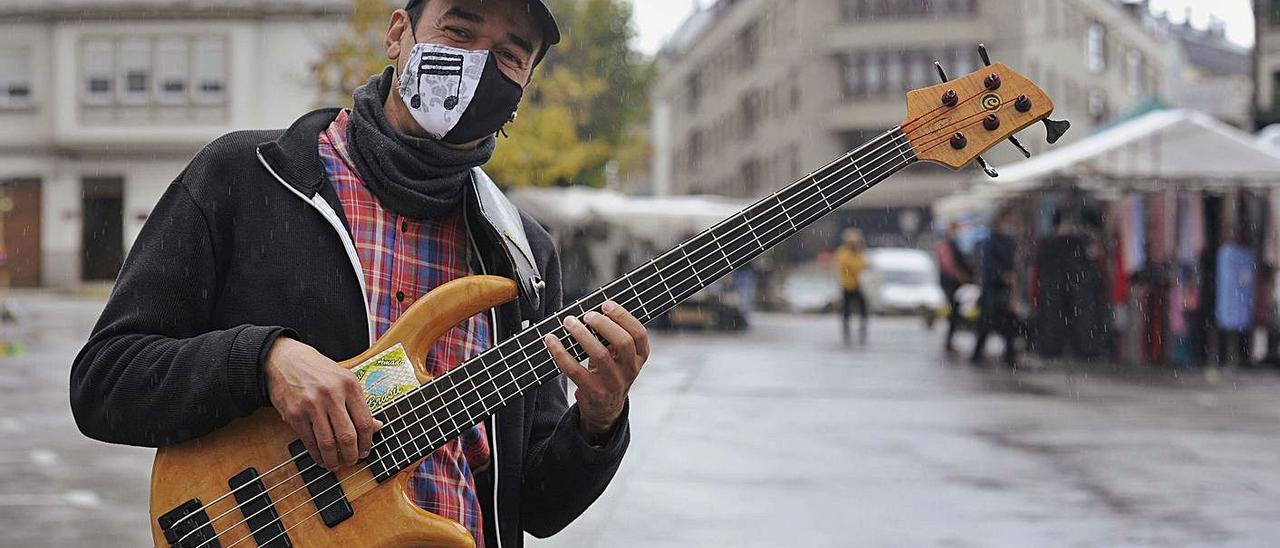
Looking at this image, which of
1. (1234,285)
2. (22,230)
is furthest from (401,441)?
(22,230)

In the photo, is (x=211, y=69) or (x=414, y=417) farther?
(x=211, y=69)

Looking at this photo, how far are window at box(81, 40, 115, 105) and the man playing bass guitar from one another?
1507 inches

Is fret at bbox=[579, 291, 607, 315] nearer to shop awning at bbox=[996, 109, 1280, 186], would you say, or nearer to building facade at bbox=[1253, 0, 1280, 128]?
shop awning at bbox=[996, 109, 1280, 186]

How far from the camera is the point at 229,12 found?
3631 centimetres

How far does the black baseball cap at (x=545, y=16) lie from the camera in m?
2.36

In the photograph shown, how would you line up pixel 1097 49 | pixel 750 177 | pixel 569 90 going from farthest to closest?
1. pixel 750 177
2. pixel 1097 49
3. pixel 569 90

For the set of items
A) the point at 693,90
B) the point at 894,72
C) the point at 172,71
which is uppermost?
the point at 693,90

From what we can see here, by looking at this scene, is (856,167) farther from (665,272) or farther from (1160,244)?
(1160,244)

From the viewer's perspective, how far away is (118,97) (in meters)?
38.0

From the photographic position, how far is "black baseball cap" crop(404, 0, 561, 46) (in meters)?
2.36

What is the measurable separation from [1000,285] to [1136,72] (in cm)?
5329

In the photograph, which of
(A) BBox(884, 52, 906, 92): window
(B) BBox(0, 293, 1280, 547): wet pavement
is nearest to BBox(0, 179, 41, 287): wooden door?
(B) BBox(0, 293, 1280, 547): wet pavement

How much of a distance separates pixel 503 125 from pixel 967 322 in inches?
820

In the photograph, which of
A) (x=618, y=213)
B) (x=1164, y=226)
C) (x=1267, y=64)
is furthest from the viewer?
(x=1267, y=64)
